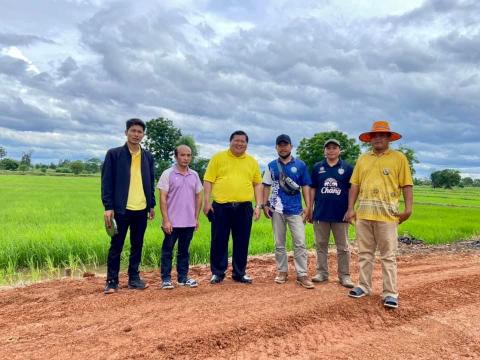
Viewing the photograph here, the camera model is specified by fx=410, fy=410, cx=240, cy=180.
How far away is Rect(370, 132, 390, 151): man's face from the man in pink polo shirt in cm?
231

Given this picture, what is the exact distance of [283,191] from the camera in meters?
5.54

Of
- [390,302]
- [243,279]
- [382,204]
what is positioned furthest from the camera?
[243,279]

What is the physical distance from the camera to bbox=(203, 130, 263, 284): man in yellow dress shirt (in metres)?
5.45

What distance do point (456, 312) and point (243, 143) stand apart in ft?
10.5

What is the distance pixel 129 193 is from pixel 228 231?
1.45 meters

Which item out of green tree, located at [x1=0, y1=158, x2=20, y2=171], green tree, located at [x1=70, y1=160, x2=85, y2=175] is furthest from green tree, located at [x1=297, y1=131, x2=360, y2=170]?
green tree, located at [x1=0, y1=158, x2=20, y2=171]

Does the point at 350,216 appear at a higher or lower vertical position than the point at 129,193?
lower

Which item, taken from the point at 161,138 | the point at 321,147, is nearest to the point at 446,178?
the point at 321,147

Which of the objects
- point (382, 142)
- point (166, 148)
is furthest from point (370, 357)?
point (166, 148)

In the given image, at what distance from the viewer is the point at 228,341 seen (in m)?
3.55

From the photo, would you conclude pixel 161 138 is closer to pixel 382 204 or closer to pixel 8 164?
pixel 382 204

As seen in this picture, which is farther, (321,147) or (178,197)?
(321,147)

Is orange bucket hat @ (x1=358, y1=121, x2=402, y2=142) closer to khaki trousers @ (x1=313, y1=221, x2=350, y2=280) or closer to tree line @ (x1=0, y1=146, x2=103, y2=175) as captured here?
khaki trousers @ (x1=313, y1=221, x2=350, y2=280)

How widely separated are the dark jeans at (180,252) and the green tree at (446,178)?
3406 inches
